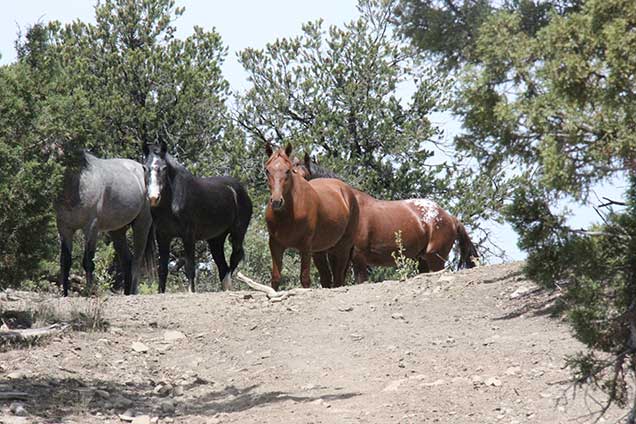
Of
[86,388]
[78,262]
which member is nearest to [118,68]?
[78,262]

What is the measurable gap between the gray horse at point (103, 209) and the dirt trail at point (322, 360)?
2.02 m

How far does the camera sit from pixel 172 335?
38.7 feet

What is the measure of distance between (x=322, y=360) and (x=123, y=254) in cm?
743

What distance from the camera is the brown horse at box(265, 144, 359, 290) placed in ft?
45.7

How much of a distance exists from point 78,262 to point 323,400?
13.2 m

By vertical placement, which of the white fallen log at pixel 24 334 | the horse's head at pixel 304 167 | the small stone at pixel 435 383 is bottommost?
the small stone at pixel 435 383

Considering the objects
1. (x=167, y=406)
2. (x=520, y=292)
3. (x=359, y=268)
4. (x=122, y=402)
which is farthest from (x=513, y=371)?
(x=359, y=268)

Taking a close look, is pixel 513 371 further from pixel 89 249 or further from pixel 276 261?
pixel 89 249

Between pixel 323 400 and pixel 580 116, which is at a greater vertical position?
pixel 580 116

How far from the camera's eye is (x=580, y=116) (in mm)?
6094

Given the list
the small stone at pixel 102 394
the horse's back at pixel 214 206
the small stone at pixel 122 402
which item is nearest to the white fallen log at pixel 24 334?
the small stone at pixel 102 394

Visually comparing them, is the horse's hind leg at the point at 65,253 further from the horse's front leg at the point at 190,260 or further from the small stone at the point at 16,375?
the small stone at the point at 16,375

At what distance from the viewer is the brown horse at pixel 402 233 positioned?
16.3 meters

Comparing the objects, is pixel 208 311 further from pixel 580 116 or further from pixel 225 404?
pixel 580 116
